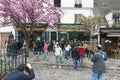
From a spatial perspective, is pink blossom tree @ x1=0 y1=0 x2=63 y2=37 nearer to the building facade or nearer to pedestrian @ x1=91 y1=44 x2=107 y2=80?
pedestrian @ x1=91 y1=44 x2=107 y2=80

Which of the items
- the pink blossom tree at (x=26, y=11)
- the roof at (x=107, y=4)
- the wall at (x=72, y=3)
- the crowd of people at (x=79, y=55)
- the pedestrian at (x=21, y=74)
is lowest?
the crowd of people at (x=79, y=55)

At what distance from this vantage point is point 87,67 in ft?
87.2

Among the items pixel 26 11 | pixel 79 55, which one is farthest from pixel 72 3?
pixel 79 55

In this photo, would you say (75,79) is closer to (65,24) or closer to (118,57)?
(118,57)

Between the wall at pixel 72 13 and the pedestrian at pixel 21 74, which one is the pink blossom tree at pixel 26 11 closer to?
the wall at pixel 72 13

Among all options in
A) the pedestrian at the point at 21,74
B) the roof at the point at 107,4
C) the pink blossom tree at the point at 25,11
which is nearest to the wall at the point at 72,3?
the roof at the point at 107,4

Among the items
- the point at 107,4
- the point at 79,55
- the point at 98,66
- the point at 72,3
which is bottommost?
the point at 79,55

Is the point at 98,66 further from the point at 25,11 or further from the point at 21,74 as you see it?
the point at 25,11

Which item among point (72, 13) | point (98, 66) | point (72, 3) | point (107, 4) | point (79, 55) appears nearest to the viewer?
point (98, 66)

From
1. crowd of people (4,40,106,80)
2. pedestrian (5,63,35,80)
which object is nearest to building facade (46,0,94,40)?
crowd of people (4,40,106,80)

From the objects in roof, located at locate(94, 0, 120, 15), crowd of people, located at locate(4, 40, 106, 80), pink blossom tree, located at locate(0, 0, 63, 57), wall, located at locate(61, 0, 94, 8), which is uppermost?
roof, located at locate(94, 0, 120, 15)

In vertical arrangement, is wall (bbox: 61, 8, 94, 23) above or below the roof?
below

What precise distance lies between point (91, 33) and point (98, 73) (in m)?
33.0

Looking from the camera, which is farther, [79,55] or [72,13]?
[72,13]
